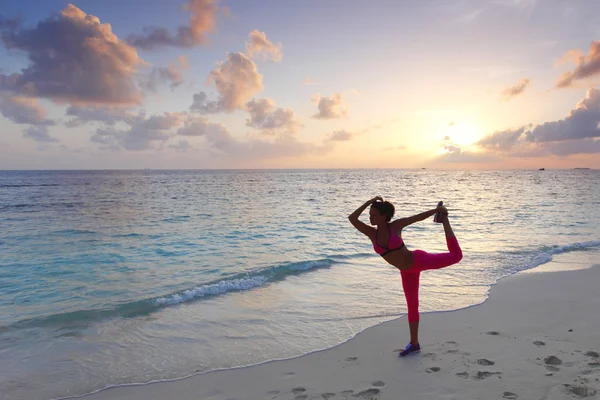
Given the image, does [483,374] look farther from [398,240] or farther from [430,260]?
[398,240]

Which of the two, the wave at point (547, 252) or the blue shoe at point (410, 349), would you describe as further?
the wave at point (547, 252)

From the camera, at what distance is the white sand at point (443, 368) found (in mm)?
4910

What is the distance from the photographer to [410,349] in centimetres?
610

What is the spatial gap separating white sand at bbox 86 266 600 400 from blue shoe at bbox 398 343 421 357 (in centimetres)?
10

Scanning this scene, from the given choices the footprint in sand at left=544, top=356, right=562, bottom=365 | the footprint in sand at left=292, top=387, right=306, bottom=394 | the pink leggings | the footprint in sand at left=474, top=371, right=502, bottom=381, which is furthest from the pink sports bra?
the footprint in sand at left=544, top=356, right=562, bottom=365

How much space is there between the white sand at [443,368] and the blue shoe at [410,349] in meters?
0.10

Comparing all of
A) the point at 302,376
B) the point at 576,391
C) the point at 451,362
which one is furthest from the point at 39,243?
the point at 576,391

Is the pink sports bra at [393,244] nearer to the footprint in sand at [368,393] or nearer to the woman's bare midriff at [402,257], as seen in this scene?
the woman's bare midriff at [402,257]

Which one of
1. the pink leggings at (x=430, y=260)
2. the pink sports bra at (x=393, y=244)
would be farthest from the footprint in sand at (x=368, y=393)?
the pink sports bra at (x=393, y=244)

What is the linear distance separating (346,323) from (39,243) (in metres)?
16.3

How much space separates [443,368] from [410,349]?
0.66 meters

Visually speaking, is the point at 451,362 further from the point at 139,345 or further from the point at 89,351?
the point at 89,351

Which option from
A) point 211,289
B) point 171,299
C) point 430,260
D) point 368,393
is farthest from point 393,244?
point 211,289

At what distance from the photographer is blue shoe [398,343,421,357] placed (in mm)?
6051
